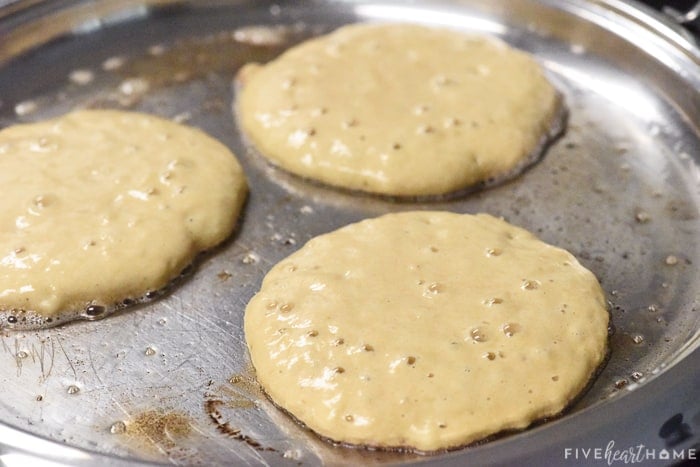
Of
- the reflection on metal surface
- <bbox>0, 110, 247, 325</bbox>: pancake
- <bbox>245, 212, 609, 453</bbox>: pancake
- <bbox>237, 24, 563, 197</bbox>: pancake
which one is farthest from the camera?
the reflection on metal surface

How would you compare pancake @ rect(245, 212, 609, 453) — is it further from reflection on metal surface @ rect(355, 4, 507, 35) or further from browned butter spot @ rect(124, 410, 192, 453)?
reflection on metal surface @ rect(355, 4, 507, 35)

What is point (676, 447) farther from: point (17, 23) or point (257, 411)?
point (17, 23)

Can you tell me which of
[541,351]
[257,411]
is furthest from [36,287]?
[541,351]

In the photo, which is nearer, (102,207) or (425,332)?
(425,332)

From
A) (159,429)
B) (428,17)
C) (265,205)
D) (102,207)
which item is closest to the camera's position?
(159,429)

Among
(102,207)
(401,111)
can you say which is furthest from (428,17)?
(102,207)

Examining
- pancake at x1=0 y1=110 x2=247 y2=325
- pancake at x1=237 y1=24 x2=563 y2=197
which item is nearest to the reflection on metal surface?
pancake at x1=237 y1=24 x2=563 y2=197

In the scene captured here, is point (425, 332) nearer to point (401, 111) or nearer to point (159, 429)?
point (159, 429)
